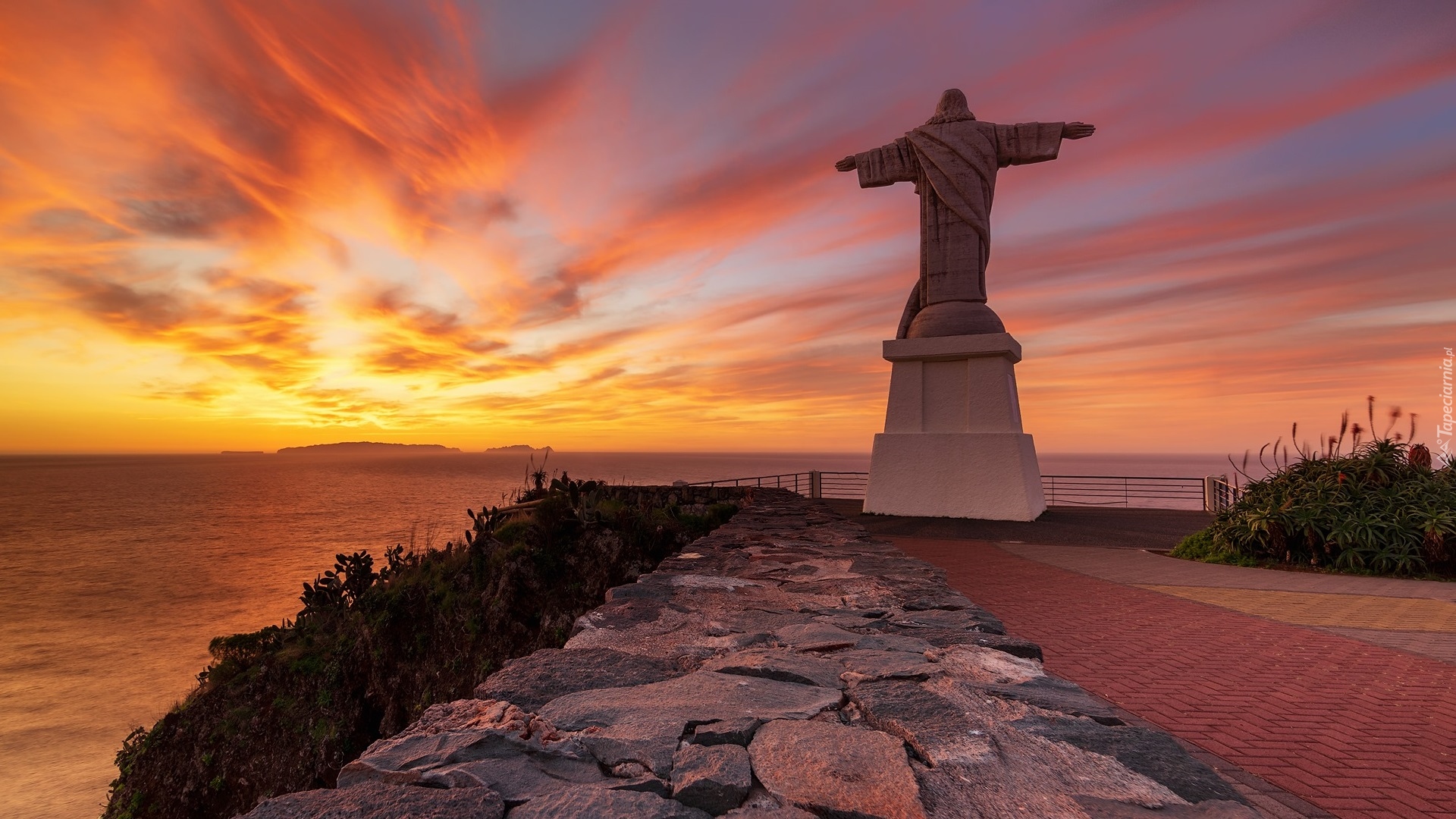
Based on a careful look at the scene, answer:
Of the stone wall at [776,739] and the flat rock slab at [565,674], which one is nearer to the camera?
the stone wall at [776,739]

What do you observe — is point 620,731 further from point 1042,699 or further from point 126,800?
point 126,800

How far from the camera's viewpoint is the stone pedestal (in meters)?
13.3

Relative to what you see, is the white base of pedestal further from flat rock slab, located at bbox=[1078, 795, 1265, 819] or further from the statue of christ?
flat rock slab, located at bbox=[1078, 795, 1265, 819]

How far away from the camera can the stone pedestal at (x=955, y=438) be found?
43.6ft

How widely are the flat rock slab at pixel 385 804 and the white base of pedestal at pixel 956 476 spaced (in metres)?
13.2

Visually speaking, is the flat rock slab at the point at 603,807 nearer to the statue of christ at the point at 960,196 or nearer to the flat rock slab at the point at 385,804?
the flat rock slab at the point at 385,804

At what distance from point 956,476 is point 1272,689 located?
9.54m

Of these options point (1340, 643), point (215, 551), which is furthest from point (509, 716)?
point (215, 551)

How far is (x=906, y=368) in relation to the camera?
46.3ft

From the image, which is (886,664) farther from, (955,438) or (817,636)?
(955,438)

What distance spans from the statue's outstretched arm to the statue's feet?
0.45 m

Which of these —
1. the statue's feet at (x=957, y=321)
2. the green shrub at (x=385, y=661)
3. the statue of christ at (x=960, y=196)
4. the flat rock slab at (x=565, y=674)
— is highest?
the statue of christ at (x=960, y=196)

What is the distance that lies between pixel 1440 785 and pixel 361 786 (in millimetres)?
4478

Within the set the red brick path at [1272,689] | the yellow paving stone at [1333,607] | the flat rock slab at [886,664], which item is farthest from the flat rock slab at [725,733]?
the yellow paving stone at [1333,607]
